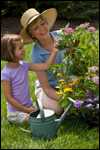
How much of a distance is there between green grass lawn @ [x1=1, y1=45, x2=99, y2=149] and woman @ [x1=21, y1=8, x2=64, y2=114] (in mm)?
230

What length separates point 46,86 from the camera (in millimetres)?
4566

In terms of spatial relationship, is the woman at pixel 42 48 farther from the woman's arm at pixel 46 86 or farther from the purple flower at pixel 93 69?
the purple flower at pixel 93 69

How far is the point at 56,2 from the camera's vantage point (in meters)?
10.6

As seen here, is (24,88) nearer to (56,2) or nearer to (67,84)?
(67,84)

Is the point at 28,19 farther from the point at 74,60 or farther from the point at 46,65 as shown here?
the point at 74,60

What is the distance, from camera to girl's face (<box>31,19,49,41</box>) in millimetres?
4566

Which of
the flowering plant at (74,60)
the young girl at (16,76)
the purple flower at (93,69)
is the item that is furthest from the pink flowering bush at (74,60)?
the young girl at (16,76)

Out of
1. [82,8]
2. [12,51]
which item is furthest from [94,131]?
[82,8]

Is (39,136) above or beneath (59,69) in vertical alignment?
beneath

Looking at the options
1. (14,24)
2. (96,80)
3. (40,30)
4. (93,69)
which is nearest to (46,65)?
(40,30)

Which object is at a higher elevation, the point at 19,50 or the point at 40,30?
the point at 40,30

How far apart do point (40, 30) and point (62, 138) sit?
3.38 ft

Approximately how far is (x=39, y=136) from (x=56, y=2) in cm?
684

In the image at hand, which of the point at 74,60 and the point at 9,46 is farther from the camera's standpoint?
the point at 9,46
